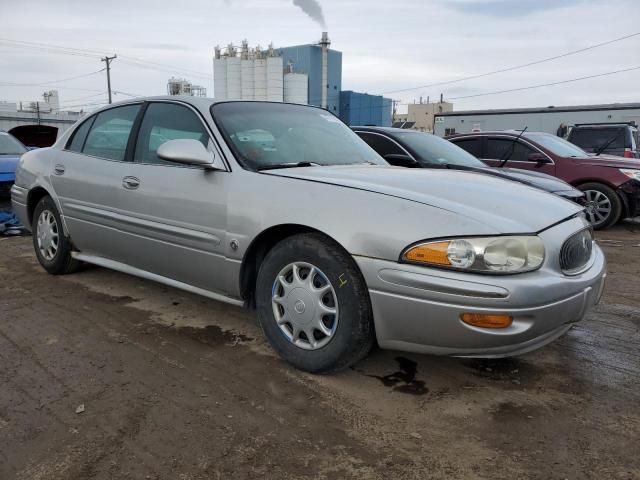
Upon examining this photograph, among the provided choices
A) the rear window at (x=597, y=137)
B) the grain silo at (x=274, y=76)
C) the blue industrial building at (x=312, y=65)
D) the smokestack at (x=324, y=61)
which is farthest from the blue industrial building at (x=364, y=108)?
the rear window at (x=597, y=137)

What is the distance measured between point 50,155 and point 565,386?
4.29 metres

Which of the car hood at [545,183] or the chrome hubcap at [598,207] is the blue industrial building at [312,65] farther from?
the car hood at [545,183]

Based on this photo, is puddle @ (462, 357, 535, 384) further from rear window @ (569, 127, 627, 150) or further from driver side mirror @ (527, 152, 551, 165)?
rear window @ (569, 127, 627, 150)

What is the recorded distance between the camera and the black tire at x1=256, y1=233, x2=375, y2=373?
2559 millimetres

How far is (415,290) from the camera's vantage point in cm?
238

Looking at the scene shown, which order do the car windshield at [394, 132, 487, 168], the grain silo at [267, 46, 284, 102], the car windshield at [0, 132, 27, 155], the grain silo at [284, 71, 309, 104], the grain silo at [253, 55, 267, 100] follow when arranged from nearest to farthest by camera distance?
the car windshield at [394, 132, 487, 168] < the car windshield at [0, 132, 27, 155] < the grain silo at [267, 46, 284, 102] < the grain silo at [253, 55, 267, 100] < the grain silo at [284, 71, 309, 104]

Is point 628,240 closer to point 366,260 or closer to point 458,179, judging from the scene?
point 458,179

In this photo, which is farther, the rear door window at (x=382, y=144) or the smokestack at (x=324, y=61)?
the smokestack at (x=324, y=61)

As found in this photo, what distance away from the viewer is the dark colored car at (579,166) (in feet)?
26.1

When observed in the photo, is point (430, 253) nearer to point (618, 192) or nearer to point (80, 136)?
point (80, 136)

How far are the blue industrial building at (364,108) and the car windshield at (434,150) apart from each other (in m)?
43.7

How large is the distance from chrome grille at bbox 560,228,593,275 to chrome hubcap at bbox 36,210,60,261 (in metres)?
3.93

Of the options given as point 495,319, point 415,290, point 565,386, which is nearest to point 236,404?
point 415,290

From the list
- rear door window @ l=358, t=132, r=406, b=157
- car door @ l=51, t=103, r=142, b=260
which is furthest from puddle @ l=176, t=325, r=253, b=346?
rear door window @ l=358, t=132, r=406, b=157
